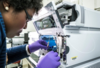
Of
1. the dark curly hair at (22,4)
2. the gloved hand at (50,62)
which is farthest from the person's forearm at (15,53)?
the dark curly hair at (22,4)

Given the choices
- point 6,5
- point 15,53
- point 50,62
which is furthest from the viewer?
point 15,53

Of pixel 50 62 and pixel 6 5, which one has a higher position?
pixel 6 5

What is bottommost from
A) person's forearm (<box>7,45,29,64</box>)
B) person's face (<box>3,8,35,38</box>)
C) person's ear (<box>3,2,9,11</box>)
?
person's forearm (<box>7,45,29,64</box>)

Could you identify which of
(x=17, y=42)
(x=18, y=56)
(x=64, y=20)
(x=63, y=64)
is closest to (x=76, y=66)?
(x=63, y=64)

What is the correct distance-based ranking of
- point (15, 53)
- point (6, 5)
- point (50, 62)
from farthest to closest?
point (15, 53) → point (50, 62) → point (6, 5)

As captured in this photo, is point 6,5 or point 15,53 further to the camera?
point 15,53

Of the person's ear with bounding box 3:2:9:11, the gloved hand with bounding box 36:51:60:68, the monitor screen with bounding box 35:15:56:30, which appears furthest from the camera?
the monitor screen with bounding box 35:15:56:30

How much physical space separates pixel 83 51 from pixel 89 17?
450mm

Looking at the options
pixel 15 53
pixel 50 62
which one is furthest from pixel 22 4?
pixel 15 53

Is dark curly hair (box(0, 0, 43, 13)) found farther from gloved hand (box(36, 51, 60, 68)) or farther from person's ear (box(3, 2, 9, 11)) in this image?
gloved hand (box(36, 51, 60, 68))

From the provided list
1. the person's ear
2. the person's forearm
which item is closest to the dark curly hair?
the person's ear

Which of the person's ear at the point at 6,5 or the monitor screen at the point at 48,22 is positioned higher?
the person's ear at the point at 6,5

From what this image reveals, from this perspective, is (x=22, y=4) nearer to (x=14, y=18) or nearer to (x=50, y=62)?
(x=14, y=18)

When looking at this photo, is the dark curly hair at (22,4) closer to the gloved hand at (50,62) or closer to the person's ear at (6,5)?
the person's ear at (6,5)
